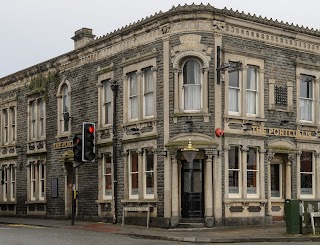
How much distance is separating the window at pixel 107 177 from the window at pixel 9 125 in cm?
1045

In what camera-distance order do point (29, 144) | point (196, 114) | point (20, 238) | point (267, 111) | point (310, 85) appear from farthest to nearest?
point (29, 144), point (310, 85), point (267, 111), point (196, 114), point (20, 238)

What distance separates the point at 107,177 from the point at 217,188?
636 cm

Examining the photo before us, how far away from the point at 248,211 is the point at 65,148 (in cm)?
1076

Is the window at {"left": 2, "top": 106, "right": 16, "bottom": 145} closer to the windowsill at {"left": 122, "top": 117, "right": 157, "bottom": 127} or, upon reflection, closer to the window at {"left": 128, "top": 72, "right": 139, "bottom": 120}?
the window at {"left": 128, "top": 72, "right": 139, "bottom": 120}

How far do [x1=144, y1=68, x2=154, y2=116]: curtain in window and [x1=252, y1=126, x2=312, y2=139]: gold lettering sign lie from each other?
14.1ft

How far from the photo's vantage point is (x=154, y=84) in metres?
26.5

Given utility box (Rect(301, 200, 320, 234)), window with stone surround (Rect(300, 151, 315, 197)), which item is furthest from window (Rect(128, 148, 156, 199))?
utility box (Rect(301, 200, 320, 234))

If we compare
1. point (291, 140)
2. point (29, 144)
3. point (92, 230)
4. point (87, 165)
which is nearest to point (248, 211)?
point (291, 140)

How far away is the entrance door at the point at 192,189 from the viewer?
83.4ft

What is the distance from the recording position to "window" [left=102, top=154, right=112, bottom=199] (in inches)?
1153

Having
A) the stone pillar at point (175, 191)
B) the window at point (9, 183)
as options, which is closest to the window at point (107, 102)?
the stone pillar at point (175, 191)

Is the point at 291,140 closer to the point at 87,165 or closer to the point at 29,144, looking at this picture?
the point at 87,165

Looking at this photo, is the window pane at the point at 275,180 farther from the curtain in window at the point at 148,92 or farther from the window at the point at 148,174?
the curtain in window at the point at 148,92

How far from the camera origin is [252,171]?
2678 centimetres
